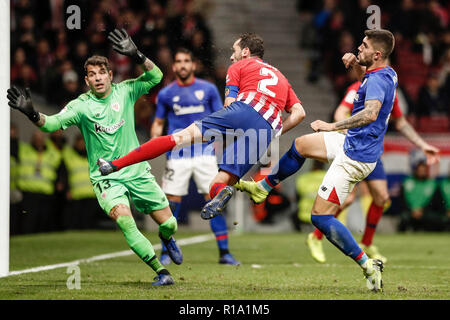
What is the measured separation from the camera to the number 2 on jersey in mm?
7504

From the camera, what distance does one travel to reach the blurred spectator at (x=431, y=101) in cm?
1705

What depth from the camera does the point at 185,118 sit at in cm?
1030

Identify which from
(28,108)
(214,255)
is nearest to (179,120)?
(214,255)

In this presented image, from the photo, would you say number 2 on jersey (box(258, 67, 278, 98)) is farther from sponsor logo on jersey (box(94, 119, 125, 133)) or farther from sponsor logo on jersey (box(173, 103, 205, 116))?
sponsor logo on jersey (box(173, 103, 205, 116))

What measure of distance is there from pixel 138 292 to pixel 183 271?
2026 mm

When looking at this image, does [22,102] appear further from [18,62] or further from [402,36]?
[402,36]

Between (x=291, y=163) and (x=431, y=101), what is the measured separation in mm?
10136

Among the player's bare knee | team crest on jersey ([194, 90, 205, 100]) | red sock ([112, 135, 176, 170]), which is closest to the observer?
red sock ([112, 135, 176, 170])

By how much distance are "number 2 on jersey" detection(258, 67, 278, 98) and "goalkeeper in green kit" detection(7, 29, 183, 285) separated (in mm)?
984

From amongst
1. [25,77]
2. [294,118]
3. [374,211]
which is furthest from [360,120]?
[25,77]

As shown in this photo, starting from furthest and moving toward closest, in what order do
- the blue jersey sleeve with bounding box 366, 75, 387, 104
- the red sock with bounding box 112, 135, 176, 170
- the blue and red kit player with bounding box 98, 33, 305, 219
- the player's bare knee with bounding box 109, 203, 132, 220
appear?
the player's bare knee with bounding box 109, 203, 132, 220 < the blue and red kit player with bounding box 98, 33, 305, 219 < the red sock with bounding box 112, 135, 176, 170 < the blue jersey sleeve with bounding box 366, 75, 387, 104

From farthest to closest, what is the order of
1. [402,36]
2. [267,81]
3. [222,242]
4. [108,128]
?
[402,36] → [222,242] → [108,128] → [267,81]

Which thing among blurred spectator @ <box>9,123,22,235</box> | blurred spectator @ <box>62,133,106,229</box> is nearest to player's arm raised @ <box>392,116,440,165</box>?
blurred spectator @ <box>9,123,22,235</box>
